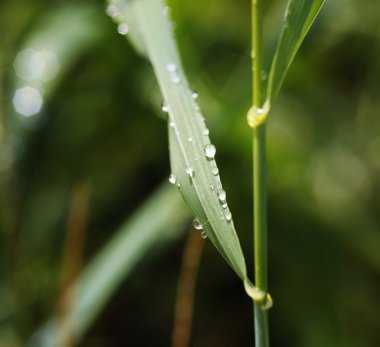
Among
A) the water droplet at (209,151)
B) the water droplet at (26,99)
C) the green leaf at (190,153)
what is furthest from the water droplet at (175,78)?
the water droplet at (26,99)

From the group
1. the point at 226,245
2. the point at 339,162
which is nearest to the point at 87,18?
the point at 339,162

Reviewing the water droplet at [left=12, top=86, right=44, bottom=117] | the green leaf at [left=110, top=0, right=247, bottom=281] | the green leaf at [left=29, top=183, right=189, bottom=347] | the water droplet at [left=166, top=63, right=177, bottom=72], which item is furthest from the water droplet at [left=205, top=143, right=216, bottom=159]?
the water droplet at [left=12, top=86, right=44, bottom=117]

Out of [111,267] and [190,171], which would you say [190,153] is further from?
[111,267]

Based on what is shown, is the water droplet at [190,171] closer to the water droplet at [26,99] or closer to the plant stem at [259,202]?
the plant stem at [259,202]

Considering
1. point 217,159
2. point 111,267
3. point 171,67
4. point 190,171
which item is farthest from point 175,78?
point 217,159

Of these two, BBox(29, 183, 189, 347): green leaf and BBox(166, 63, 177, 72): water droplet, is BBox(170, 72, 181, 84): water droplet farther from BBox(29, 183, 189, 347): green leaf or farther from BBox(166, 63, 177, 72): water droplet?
BBox(29, 183, 189, 347): green leaf
